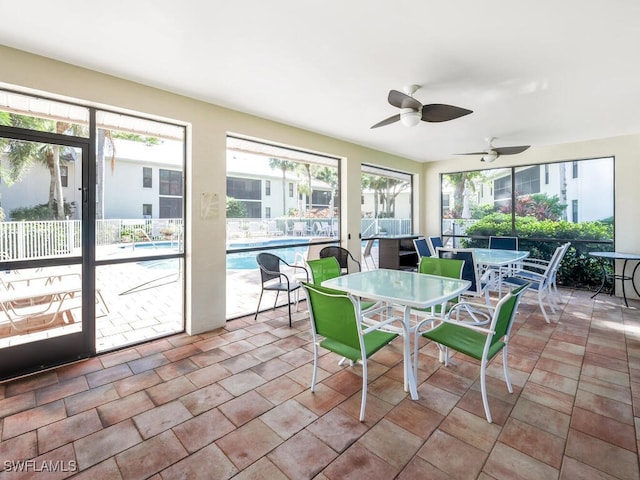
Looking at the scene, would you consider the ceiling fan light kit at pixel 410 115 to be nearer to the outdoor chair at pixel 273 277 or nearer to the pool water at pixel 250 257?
the outdoor chair at pixel 273 277

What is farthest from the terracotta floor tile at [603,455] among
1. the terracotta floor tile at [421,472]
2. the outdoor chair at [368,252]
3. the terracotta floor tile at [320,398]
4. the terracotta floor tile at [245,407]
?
the outdoor chair at [368,252]

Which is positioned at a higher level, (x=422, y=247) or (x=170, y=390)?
(x=422, y=247)

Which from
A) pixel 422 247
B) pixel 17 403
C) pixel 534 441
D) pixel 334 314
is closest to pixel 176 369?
pixel 17 403

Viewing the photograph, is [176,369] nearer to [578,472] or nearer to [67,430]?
[67,430]

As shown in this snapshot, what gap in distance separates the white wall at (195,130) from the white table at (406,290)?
62.1 inches

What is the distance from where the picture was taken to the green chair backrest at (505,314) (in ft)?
6.25

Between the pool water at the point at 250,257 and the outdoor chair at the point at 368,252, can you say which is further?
the outdoor chair at the point at 368,252

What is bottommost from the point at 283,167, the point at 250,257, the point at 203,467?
the point at 203,467

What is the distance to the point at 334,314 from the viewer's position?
79.4 inches

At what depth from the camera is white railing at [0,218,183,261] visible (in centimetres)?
252

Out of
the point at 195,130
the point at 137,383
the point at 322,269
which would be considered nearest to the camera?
the point at 137,383

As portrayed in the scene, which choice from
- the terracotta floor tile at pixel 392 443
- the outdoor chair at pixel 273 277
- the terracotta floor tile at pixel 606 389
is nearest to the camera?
the terracotta floor tile at pixel 392 443

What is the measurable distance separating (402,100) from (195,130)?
85.3 inches

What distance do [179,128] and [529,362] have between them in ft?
13.7
